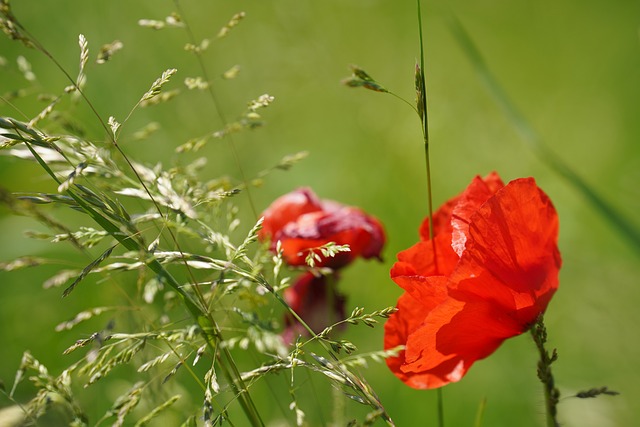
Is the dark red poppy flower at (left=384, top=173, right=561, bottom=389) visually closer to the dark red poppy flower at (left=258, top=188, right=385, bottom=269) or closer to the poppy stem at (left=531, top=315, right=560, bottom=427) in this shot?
the poppy stem at (left=531, top=315, right=560, bottom=427)

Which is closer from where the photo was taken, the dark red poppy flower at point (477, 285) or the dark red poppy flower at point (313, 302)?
the dark red poppy flower at point (477, 285)

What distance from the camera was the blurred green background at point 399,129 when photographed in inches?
70.3

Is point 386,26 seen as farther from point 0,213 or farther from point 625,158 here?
→ point 0,213

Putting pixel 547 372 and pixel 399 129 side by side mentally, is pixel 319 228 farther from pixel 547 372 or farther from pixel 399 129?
pixel 399 129

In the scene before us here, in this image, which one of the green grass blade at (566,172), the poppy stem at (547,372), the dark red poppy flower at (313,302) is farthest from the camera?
the dark red poppy flower at (313,302)

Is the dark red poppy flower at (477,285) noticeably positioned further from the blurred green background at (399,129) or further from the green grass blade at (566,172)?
the blurred green background at (399,129)

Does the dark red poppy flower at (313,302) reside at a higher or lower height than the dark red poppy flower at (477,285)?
lower

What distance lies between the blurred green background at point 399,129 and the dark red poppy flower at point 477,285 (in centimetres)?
73

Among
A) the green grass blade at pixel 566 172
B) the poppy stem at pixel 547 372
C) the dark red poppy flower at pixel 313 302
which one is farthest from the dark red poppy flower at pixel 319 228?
the poppy stem at pixel 547 372

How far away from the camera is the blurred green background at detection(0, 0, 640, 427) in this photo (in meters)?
1.79

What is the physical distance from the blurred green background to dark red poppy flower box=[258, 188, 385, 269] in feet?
1.75

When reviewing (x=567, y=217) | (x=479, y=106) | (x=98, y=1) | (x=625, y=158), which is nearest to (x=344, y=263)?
(x=567, y=217)

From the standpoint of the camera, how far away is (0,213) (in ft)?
A: 7.47

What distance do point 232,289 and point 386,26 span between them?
3.04 meters
